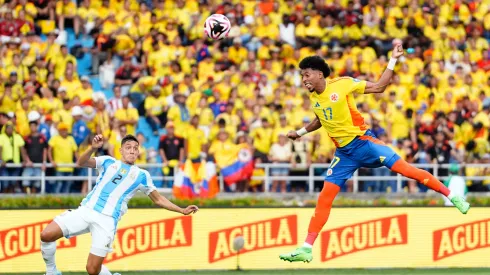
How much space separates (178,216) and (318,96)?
4537mm

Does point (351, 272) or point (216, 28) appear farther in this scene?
point (216, 28)

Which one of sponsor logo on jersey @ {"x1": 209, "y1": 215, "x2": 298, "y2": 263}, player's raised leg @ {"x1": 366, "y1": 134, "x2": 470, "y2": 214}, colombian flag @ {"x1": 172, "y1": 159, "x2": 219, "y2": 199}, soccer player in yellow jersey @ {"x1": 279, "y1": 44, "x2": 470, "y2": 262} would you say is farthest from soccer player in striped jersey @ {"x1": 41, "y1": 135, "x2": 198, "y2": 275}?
colombian flag @ {"x1": 172, "y1": 159, "x2": 219, "y2": 199}

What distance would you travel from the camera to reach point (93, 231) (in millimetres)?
13695

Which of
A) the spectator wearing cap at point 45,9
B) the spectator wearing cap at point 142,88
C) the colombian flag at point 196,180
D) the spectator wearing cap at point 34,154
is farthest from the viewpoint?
the spectator wearing cap at point 45,9

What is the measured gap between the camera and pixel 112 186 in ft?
45.1

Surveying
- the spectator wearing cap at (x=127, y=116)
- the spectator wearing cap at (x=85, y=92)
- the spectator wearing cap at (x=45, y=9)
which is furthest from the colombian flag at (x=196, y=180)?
the spectator wearing cap at (x=45, y=9)

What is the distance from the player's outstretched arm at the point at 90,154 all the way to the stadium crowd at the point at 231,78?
7984mm

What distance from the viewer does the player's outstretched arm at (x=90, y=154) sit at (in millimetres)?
12841

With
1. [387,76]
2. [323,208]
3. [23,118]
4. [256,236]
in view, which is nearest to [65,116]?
[23,118]

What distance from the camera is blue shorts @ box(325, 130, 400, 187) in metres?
13.9

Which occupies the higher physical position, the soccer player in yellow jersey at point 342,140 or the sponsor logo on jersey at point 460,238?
the soccer player in yellow jersey at point 342,140

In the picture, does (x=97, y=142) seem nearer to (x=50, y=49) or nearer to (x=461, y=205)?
(x=461, y=205)

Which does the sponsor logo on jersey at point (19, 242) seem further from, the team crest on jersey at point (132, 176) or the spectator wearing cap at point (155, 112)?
the spectator wearing cap at point (155, 112)

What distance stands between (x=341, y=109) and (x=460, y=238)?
16.5 feet
